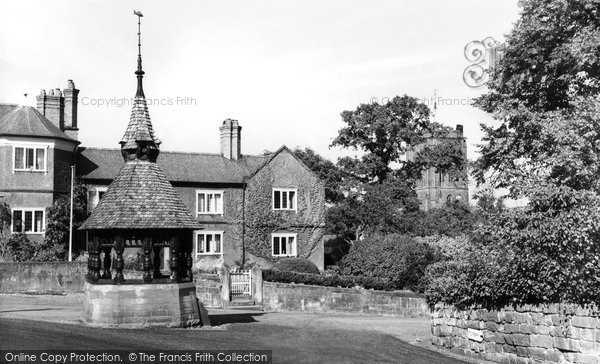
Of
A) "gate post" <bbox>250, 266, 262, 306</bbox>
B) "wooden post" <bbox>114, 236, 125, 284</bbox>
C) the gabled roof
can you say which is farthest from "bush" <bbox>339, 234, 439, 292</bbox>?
"wooden post" <bbox>114, 236, 125, 284</bbox>

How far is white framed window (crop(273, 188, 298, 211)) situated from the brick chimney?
13989 mm

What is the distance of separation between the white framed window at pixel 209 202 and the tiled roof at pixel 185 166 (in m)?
0.88

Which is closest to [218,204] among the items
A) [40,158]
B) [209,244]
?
[209,244]

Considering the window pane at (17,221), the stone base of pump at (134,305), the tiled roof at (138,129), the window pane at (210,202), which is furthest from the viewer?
the window pane at (210,202)

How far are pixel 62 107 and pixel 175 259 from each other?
2778 centimetres

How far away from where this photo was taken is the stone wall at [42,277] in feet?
127

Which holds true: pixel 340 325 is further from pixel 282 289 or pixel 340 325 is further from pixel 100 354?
pixel 100 354

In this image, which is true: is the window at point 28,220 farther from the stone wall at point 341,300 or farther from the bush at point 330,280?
the stone wall at point 341,300

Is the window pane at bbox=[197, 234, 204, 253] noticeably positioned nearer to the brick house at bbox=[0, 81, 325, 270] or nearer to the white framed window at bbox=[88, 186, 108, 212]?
the brick house at bbox=[0, 81, 325, 270]

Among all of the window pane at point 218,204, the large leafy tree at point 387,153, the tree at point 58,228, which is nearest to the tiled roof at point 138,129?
the tree at point 58,228

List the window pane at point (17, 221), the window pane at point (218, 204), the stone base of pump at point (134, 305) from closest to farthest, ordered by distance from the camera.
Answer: the stone base of pump at point (134, 305), the window pane at point (17, 221), the window pane at point (218, 204)

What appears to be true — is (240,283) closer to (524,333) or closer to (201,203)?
(201,203)

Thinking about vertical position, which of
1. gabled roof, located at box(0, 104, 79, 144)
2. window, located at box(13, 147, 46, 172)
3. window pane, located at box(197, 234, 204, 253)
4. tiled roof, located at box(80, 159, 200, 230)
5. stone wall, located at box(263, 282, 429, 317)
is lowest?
stone wall, located at box(263, 282, 429, 317)

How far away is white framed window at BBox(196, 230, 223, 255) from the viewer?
50500mm
